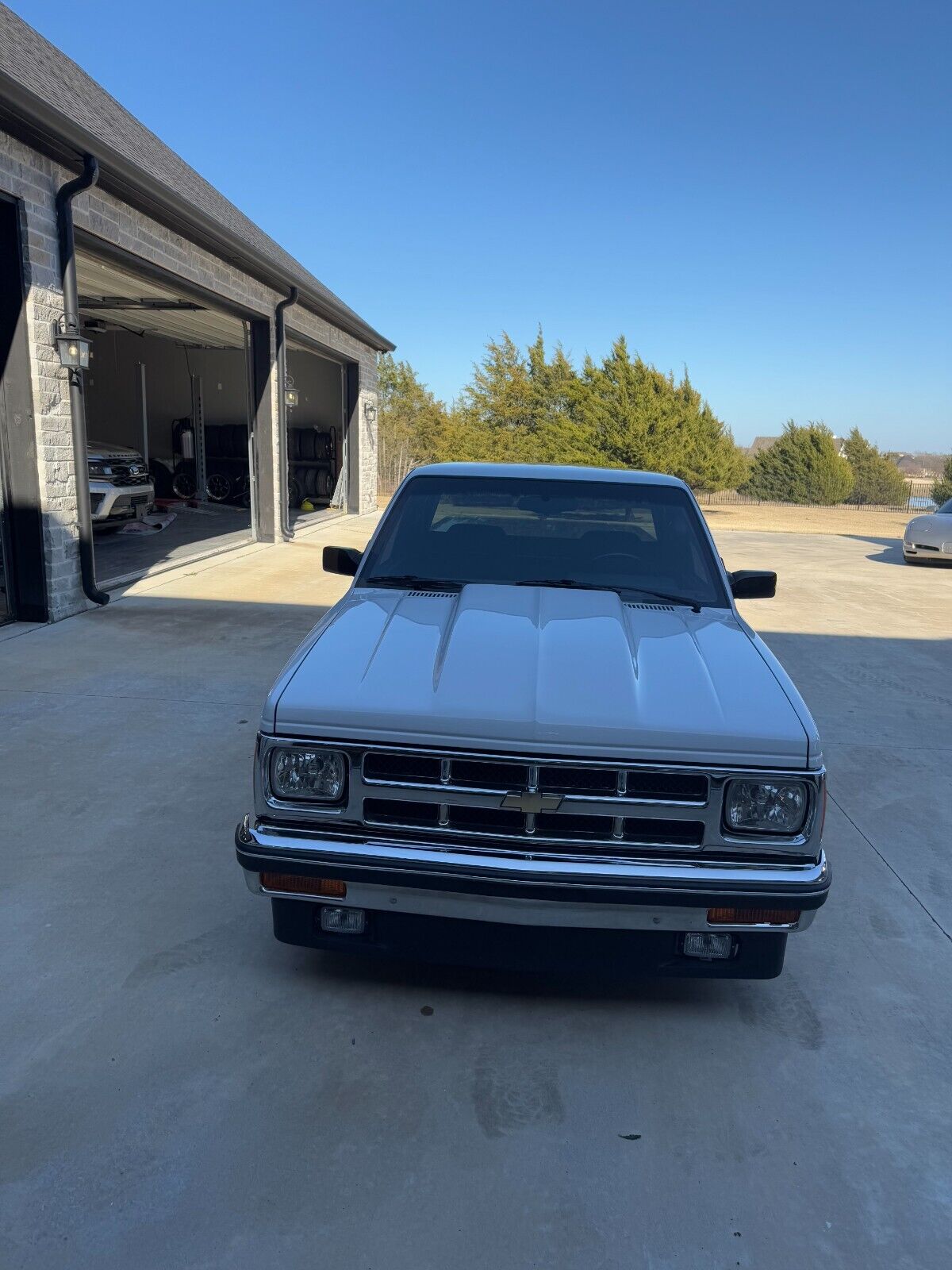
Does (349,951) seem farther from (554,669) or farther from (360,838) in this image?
(554,669)

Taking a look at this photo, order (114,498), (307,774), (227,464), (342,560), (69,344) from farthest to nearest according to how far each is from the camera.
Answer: (227,464), (114,498), (69,344), (342,560), (307,774)

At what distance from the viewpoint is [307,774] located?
2.62 meters

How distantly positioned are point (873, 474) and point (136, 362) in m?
47.4

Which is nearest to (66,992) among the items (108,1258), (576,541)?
(108,1258)

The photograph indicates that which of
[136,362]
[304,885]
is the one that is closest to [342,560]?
[304,885]

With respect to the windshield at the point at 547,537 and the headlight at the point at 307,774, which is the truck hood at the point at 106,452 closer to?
the windshield at the point at 547,537

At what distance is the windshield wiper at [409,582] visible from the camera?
12.3 ft

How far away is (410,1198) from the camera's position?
216cm

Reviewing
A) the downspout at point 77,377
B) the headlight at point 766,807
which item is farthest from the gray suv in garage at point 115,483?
the headlight at point 766,807

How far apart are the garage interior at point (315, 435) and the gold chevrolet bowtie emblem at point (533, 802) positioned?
19399mm

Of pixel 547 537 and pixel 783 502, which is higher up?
pixel 547 537

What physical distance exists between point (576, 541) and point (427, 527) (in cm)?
66

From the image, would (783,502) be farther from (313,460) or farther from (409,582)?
(409,582)

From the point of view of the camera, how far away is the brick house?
310 inches
